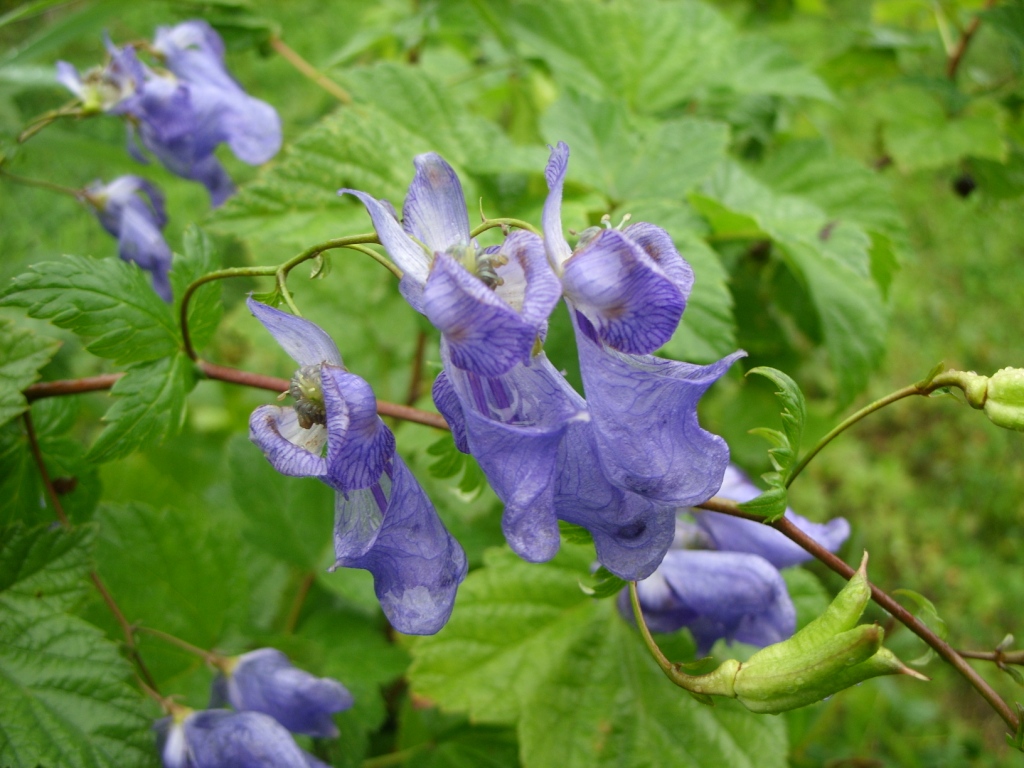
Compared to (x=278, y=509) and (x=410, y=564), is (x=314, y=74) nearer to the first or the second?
(x=278, y=509)

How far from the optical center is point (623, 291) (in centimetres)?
56

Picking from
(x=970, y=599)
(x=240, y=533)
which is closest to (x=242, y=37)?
(x=240, y=533)

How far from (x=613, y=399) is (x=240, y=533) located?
3.03ft

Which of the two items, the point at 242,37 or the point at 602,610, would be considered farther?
the point at 242,37

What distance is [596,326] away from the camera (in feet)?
1.93

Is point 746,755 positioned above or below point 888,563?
above

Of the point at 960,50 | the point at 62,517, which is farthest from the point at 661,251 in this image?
the point at 960,50

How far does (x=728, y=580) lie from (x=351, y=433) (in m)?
0.47

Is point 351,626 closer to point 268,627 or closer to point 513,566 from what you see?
point 268,627

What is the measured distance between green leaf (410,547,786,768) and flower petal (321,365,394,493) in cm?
48

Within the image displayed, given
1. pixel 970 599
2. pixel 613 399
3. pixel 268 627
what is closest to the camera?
pixel 613 399

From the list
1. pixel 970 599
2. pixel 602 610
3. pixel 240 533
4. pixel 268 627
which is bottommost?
pixel 970 599

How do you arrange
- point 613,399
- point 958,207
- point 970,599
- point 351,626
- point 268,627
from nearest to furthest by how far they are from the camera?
point 613,399, point 351,626, point 268,627, point 970,599, point 958,207

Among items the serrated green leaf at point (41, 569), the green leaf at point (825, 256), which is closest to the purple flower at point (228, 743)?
the serrated green leaf at point (41, 569)
